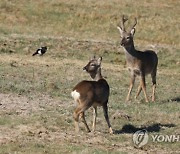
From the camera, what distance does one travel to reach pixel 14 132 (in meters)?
12.7

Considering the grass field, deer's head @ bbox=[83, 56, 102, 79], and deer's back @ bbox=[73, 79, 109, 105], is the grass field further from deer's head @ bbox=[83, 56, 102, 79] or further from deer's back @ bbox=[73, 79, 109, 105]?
deer's head @ bbox=[83, 56, 102, 79]

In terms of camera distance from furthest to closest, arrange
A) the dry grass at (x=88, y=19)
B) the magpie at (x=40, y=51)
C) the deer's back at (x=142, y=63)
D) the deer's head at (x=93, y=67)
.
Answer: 1. the dry grass at (x=88, y=19)
2. the magpie at (x=40, y=51)
3. the deer's back at (x=142, y=63)
4. the deer's head at (x=93, y=67)

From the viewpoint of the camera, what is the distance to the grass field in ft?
41.2

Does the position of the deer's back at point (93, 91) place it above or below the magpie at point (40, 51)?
above

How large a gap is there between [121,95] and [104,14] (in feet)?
88.2

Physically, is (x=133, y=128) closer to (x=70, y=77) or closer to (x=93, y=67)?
(x=93, y=67)

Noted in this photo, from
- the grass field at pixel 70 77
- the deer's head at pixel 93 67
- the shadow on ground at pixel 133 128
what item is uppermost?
the deer's head at pixel 93 67

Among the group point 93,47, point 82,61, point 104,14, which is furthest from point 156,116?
point 104,14

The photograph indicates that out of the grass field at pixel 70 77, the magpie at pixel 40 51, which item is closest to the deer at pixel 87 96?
the grass field at pixel 70 77

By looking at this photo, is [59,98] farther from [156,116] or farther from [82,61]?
[82,61]

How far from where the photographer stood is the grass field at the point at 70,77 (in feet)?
41.2

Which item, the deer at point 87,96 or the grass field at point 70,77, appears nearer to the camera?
the grass field at point 70,77

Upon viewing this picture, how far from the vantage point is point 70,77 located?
73.6ft

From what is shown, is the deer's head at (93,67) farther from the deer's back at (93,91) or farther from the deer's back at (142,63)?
the deer's back at (142,63)
